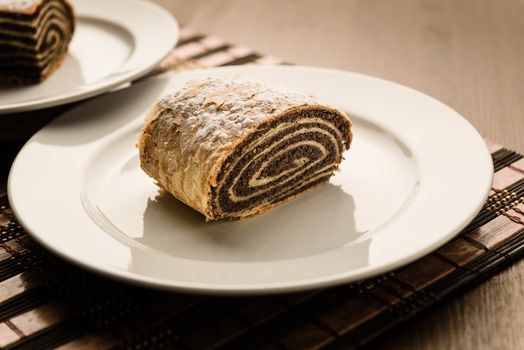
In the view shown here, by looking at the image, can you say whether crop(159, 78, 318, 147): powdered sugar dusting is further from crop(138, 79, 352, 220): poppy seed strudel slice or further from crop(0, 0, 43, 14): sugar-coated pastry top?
crop(0, 0, 43, 14): sugar-coated pastry top

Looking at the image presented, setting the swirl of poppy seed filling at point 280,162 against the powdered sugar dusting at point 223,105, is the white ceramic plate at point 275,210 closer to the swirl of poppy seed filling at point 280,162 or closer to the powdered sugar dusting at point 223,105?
the swirl of poppy seed filling at point 280,162

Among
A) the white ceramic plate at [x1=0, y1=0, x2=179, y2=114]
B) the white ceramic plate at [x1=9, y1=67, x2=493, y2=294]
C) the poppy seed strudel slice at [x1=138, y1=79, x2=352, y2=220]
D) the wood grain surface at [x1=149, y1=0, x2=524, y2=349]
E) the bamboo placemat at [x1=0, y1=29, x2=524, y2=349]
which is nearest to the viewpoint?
the bamboo placemat at [x1=0, y1=29, x2=524, y2=349]

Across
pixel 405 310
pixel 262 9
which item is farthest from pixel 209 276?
pixel 262 9

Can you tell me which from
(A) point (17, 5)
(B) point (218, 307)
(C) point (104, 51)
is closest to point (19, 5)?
→ (A) point (17, 5)

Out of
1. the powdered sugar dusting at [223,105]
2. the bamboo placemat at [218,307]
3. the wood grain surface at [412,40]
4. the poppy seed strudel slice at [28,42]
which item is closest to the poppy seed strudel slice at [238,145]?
the powdered sugar dusting at [223,105]

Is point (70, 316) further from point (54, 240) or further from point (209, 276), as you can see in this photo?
point (209, 276)

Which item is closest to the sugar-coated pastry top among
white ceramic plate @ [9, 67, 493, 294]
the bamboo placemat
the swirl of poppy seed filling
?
white ceramic plate @ [9, 67, 493, 294]
